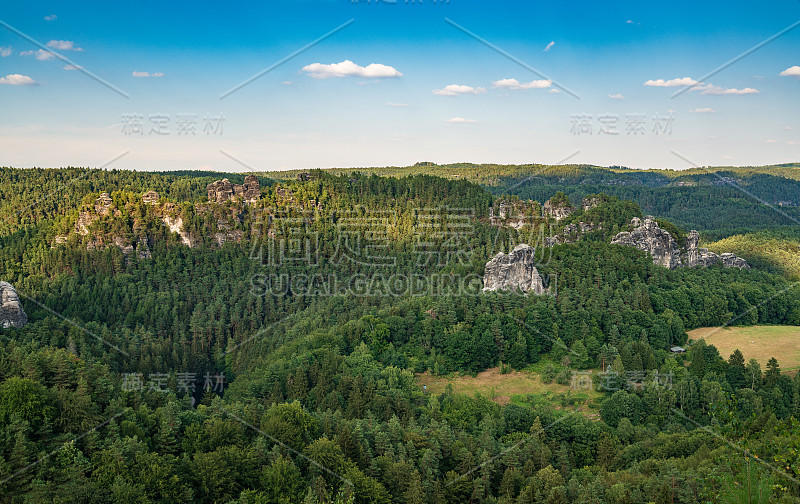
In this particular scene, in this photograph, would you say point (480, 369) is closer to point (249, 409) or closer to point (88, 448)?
point (249, 409)

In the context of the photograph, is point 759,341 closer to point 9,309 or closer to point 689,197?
point 9,309

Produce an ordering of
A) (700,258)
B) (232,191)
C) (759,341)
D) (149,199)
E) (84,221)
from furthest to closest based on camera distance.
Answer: (232,191)
(149,199)
(84,221)
(700,258)
(759,341)

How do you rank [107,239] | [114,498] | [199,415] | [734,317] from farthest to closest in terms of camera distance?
1. [107,239]
2. [734,317]
3. [199,415]
4. [114,498]

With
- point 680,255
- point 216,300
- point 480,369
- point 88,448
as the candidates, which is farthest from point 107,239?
point 680,255

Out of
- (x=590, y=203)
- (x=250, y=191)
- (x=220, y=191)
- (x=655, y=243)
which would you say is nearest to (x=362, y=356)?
(x=655, y=243)

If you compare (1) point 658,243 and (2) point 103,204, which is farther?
(2) point 103,204

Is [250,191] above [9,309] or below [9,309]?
above

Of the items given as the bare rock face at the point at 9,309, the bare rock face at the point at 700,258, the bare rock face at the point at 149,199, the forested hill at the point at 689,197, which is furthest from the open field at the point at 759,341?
the forested hill at the point at 689,197

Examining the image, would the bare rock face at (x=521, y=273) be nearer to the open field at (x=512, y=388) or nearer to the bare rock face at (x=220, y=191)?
the open field at (x=512, y=388)
